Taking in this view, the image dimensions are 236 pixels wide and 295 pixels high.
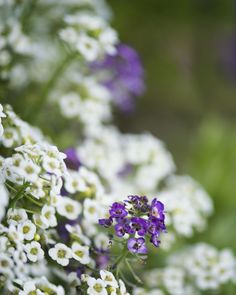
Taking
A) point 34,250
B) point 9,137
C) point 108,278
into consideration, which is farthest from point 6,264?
point 9,137

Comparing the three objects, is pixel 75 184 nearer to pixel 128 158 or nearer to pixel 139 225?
pixel 139 225

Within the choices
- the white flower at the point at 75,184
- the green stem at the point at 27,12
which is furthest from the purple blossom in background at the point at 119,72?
the white flower at the point at 75,184

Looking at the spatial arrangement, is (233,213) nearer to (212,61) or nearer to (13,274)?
(13,274)

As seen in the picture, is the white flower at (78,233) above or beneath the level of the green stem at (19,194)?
above

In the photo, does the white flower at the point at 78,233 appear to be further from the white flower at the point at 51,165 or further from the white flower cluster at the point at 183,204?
the white flower cluster at the point at 183,204

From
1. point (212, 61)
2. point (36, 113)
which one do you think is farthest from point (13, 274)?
point (212, 61)

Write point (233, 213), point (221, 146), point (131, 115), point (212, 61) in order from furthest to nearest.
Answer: point (212, 61) < point (131, 115) < point (221, 146) < point (233, 213)
